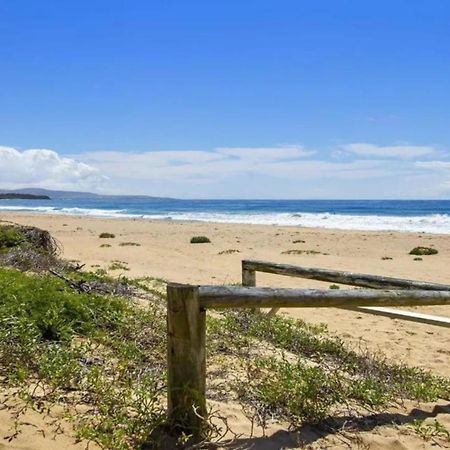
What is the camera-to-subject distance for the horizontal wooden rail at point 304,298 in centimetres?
364

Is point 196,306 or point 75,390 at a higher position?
point 196,306

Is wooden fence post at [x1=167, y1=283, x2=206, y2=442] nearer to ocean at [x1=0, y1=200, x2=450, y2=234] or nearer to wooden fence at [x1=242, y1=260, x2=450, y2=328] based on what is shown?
wooden fence at [x1=242, y1=260, x2=450, y2=328]

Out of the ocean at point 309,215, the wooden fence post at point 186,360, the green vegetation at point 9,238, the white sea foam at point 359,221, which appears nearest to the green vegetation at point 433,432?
the wooden fence post at point 186,360

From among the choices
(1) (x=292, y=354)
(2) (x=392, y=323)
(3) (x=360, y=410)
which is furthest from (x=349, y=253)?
(3) (x=360, y=410)

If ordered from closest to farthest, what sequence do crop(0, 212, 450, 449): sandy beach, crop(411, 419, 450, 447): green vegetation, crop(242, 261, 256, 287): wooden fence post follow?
crop(411, 419, 450, 447): green vegetation
crop(0, 212, 450, 449): sandy beach
crop(242, 261, 256, 287): wooden fence post

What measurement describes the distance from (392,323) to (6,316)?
250 inches

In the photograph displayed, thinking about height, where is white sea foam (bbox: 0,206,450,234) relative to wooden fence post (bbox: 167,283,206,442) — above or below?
below

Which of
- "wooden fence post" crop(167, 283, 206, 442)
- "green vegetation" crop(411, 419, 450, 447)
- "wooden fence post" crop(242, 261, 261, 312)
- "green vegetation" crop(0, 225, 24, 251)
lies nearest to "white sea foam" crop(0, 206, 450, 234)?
"wooden fence post" crop(242, 261, 261, 312)

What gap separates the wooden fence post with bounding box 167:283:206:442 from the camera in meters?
3.47

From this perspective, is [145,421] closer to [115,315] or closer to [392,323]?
[115,315]

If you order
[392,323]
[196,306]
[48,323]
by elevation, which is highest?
[196,306]

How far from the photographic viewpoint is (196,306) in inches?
138

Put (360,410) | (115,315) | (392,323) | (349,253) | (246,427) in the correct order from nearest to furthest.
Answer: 1. (246,427)
2. (360,410)
3. (115,315)
4. (392,323)
5. (349,253)

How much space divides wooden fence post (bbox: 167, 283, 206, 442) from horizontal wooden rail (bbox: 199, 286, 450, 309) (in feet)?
0.42
